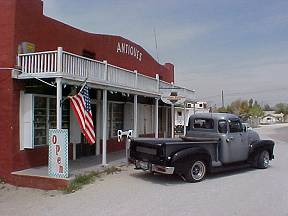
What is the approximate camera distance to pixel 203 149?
12508 mm

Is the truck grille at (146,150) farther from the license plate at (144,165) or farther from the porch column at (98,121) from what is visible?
the porch column at (98,121)

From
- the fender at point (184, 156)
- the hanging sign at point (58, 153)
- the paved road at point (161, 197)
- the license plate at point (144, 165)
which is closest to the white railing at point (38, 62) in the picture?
the hanging sign at point (58, 153)

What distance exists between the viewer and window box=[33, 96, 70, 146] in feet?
47.7

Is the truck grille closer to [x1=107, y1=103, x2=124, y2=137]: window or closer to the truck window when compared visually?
the truck window

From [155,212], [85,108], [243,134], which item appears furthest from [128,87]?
[155,212]

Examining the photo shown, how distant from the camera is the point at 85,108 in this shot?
43.8 feet

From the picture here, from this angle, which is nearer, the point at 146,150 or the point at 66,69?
the point at 146,150

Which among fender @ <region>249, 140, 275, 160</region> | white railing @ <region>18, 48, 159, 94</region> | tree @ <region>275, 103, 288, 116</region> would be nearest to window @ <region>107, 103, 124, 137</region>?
white railing @ <region>18, 48, 159, 94</region>

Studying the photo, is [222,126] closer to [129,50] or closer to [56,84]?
[56,84]

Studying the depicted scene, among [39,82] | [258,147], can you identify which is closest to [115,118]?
[39,82]

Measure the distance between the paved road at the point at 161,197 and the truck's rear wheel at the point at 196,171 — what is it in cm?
21

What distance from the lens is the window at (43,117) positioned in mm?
14531

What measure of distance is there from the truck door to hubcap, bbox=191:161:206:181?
1471 mm

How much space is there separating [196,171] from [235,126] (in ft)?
8.55
